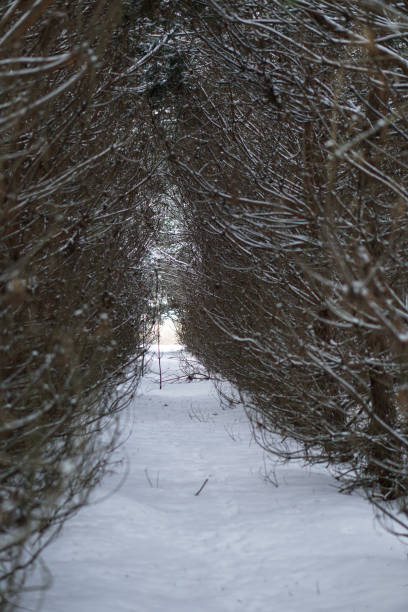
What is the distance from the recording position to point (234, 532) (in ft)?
18.5

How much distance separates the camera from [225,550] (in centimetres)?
523

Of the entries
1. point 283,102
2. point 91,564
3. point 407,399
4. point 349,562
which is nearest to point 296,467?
point 349,562

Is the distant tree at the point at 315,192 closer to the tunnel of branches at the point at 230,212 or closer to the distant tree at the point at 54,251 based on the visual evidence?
the tunnel of branches at the point at 230,212

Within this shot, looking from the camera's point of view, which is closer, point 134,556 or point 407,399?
point 407,399

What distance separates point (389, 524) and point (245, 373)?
3.37m

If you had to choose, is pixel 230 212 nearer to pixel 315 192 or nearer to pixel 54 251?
pixel 315 192

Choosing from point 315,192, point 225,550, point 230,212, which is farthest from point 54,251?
point 225,550

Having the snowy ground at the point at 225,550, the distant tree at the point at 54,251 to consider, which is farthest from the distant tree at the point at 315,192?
the distant tree at the point at 54,251

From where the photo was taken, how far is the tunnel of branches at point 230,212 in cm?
286

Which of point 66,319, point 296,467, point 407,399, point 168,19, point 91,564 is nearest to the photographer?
point 407,399

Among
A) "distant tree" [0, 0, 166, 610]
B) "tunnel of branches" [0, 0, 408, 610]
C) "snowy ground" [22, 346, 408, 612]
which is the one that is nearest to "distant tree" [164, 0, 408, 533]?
"tunnel of branches" [0, 0, 408, 610]

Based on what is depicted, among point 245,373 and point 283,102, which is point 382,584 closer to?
point 283,102

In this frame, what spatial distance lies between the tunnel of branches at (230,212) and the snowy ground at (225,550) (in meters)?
0.39

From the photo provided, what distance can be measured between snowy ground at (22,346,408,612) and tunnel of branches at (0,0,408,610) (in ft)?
1.27
